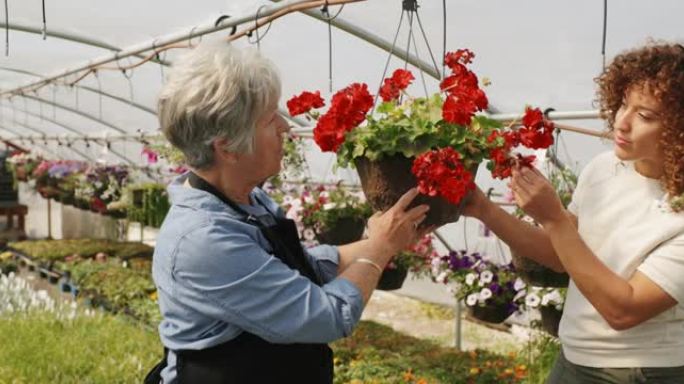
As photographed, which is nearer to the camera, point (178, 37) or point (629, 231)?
point (629, 231)

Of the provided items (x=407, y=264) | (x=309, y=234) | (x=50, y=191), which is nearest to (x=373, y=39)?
(x=309, y=234)

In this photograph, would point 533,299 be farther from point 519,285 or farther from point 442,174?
point 442,174

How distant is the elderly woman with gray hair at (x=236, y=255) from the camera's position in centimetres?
124

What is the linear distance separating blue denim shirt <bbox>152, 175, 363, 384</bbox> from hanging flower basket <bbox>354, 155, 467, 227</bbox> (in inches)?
9.1

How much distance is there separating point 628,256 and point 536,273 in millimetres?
916

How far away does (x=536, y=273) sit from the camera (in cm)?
227

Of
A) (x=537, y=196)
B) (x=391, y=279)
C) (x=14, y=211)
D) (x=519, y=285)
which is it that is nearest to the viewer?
(x=537, y=196)

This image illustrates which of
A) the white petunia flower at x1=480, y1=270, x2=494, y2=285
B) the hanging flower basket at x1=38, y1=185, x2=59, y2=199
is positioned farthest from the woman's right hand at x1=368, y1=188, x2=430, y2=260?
the hanging flower basket at x1=38, y1=185, x2=59, y2=199

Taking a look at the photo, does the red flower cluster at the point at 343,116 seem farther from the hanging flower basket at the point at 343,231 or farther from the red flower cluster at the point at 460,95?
the hanging flower basket at the point at 343,231

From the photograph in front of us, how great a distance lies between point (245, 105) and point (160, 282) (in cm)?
38

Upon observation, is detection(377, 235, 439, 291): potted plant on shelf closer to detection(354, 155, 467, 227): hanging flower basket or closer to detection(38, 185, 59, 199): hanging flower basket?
detection(354, 155, 467, 227): hanging flower basket

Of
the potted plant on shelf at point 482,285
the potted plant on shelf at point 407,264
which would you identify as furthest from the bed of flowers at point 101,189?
the potted plant on shelf at point 482,285

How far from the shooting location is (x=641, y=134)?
1310 mm

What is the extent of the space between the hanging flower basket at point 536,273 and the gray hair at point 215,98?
122 cm
